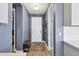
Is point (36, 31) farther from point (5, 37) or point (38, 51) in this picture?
point (5, 37)

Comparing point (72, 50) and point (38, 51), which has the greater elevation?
point (72, 50)

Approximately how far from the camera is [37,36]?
41.1ft

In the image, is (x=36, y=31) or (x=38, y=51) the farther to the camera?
(x=36, y=31)

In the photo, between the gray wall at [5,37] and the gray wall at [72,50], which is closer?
the gray wall at [72,50]

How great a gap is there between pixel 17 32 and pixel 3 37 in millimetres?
3821

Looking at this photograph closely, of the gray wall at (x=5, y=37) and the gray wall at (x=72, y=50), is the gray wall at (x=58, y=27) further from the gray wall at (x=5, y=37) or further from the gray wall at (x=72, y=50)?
the gray wall at (x=5, y=37)

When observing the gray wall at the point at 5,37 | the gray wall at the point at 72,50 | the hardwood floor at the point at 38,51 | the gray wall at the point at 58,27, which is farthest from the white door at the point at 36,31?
the gray wall at the point at 72,50

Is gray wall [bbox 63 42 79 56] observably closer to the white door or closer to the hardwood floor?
the hardwood floor

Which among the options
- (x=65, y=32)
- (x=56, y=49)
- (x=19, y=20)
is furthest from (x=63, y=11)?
(x=19, y=20)

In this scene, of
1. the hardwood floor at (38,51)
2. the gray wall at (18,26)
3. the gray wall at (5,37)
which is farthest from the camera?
the gray wall at (18,26)

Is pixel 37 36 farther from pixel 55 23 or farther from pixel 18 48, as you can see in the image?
pixel 55 23

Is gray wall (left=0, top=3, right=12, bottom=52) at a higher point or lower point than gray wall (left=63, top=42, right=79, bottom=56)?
higher

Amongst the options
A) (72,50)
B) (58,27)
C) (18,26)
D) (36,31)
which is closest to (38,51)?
(18,26)

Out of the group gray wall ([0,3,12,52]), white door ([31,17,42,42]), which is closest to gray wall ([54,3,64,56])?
gray wall ([0,3,12,52])
